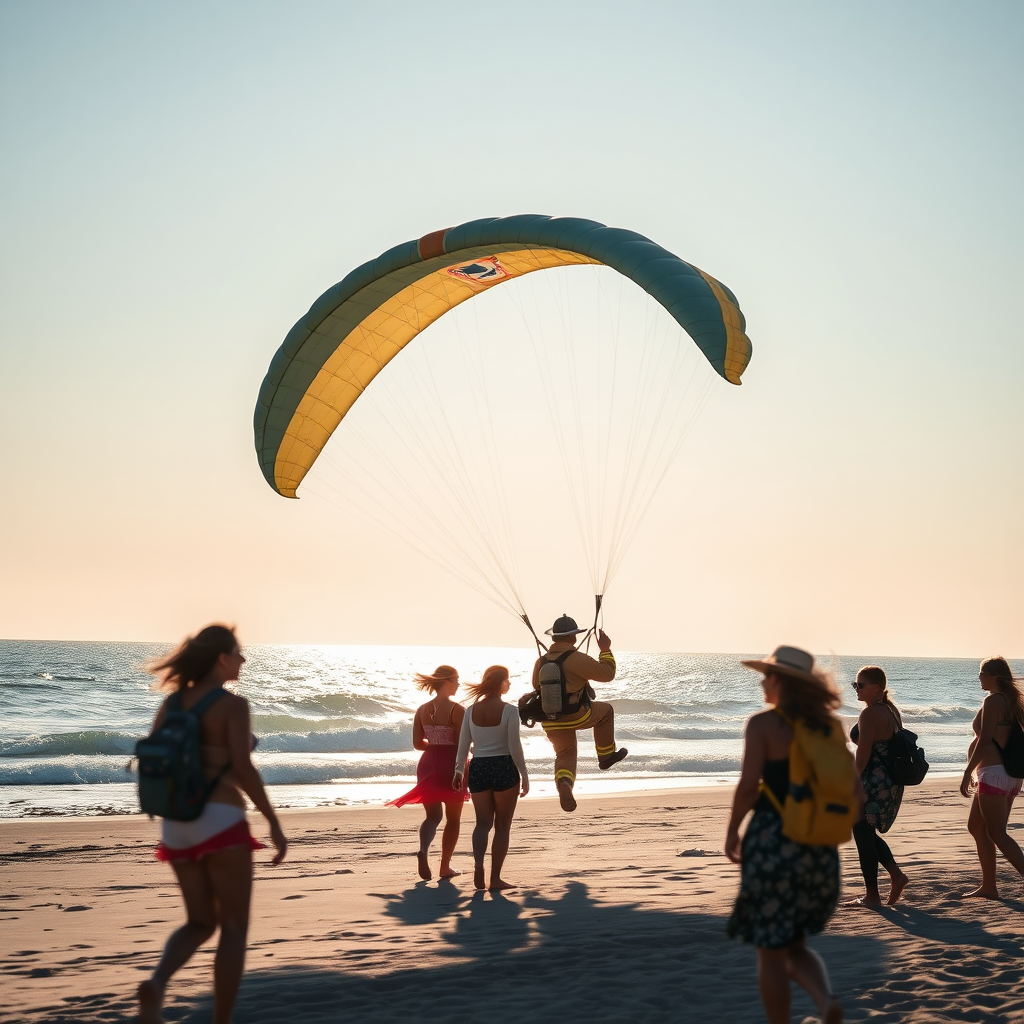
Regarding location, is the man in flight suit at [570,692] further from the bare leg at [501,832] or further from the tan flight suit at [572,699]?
the bare leg at [501,832]

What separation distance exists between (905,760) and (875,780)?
0.76 ft

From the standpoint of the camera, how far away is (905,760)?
690cm

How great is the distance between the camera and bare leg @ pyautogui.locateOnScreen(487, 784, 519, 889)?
25.7 ft

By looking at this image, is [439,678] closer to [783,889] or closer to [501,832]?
[501,832]

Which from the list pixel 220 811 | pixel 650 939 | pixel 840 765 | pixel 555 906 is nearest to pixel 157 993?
pixel 220 811

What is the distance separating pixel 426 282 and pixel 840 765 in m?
8.87

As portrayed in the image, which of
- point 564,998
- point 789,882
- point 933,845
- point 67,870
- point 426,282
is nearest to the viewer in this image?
point 789,882

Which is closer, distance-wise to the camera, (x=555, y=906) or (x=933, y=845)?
(x=555, y=906)

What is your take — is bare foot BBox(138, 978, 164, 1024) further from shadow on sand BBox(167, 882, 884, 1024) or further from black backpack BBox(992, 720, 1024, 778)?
→ black backpack BBox(992, 720, 1024, 778)

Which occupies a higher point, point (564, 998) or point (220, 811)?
point (220, 811)

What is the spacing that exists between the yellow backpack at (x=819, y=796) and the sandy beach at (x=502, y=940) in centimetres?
152

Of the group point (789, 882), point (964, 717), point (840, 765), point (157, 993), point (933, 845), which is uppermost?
point (840, 765)

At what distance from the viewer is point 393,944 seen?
611 cm

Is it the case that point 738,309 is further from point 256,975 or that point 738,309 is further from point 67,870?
point 67,870
